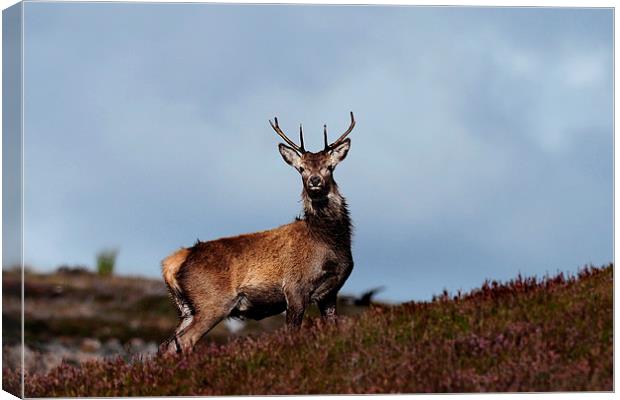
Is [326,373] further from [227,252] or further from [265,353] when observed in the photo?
[227,252]

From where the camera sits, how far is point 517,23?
16891 mm

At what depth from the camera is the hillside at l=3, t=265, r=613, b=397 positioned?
50.8ft

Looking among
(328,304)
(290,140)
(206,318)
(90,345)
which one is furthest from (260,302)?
(90,345)

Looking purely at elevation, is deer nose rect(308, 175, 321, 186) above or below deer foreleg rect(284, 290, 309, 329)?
above

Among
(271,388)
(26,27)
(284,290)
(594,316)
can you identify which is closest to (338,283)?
(284,290)

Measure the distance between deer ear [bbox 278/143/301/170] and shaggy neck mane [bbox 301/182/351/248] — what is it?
448 mm

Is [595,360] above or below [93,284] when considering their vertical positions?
below

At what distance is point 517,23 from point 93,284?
6.21 meters

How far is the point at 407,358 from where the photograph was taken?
15625mm

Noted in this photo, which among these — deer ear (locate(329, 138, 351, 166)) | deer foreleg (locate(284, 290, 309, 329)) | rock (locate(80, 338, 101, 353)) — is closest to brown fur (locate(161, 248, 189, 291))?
deer foreleg (locate(284, 290, 309, 329))

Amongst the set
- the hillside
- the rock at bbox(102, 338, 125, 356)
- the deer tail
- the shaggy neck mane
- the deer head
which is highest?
the deer head

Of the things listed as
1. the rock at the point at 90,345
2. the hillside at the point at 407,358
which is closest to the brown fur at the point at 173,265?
the hillside at the point at 407,358

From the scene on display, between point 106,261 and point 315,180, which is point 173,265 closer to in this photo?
point 106,261

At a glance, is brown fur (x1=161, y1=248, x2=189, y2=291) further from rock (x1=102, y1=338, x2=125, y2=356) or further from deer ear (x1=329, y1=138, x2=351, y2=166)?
deer ear (x1=329, y1=138, x2=351, y2=166)
